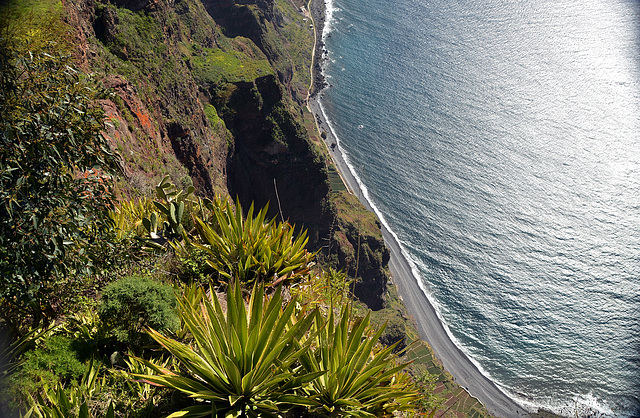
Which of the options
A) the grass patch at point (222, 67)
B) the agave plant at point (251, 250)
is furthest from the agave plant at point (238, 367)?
the grass patch at point (222, 67)

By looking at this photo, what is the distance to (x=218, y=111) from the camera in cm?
5481

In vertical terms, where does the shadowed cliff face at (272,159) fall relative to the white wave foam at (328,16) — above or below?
below

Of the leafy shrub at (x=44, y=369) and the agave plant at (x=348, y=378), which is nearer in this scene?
the leafy shrub at (x=44, y=369)

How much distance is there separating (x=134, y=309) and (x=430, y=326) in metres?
64.3

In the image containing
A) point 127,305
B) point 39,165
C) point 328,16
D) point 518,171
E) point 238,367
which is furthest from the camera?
point 328,16

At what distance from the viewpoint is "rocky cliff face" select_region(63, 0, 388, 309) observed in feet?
67.9

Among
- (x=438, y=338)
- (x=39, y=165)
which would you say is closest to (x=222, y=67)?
(x=438, y=338)

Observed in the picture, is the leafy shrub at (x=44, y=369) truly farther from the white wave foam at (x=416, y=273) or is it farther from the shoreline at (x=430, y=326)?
the shoreline at (x=430, y=326)

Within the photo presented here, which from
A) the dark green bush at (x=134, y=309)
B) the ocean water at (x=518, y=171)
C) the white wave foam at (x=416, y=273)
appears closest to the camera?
the dark green bush at (x=134, y=309)

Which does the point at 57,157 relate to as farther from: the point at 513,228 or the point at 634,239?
the point at 634,239

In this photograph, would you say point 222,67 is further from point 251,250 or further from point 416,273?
point 251,250

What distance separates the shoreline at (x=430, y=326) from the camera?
56188 mm

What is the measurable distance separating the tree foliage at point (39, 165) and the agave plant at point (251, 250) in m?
2.29

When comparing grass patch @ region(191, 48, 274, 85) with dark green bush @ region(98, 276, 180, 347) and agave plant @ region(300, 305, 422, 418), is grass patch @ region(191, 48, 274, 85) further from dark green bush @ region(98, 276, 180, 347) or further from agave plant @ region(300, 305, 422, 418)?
agave plant @ region(300, 305, 422, 418)
